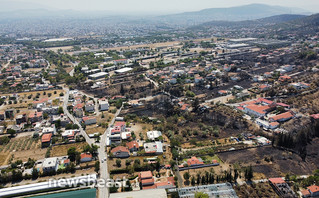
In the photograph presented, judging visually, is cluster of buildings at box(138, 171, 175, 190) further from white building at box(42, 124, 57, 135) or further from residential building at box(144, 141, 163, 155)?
white building at box(42, 124, 57, 135)

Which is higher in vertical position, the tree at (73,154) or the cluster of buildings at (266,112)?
the cluster of buildings at (266,112)

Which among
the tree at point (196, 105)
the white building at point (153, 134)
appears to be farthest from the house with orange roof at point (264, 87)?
the white building at point (153, 134)

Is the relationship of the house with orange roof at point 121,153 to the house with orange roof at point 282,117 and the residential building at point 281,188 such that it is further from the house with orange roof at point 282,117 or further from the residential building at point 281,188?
the house with orange roof at point 282,117

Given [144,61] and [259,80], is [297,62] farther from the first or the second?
[144,61]

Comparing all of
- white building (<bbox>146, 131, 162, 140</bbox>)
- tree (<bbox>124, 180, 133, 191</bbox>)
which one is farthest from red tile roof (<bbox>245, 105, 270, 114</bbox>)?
tree (<bbox>124, 180, 133, 191</bbox>)

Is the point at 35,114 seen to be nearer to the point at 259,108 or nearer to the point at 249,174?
the point at 249,174

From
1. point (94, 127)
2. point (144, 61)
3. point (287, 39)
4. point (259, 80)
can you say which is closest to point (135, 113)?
point (94, 127)
